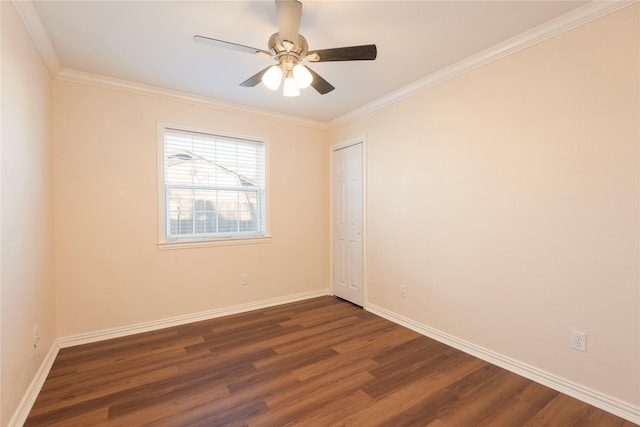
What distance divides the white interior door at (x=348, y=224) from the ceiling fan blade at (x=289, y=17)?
6.77ft

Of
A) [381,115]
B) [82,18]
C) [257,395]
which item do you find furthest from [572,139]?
[82,18]

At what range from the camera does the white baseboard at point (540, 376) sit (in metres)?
1.73

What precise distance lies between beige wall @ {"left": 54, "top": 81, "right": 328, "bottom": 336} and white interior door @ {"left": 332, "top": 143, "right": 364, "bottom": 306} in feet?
3.06

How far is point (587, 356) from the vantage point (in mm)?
1865

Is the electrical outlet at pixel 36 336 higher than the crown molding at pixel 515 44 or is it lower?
lower

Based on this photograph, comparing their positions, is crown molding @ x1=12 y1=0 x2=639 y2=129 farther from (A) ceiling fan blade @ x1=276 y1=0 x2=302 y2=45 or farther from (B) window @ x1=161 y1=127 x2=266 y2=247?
(A) ceiling fan blade @ x1=276 y1=0 x2=302 y2=45

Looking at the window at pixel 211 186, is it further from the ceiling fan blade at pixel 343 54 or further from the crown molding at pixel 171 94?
the ceiling fan blade at pixel 343 54

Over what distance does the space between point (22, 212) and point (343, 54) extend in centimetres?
227

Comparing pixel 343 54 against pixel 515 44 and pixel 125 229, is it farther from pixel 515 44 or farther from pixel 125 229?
pixel 125 229

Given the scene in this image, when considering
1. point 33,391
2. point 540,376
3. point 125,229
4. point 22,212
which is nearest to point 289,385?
point 33,391

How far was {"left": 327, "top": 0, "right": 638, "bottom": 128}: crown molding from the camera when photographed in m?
1.77

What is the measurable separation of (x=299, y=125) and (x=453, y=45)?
2194 millimetres

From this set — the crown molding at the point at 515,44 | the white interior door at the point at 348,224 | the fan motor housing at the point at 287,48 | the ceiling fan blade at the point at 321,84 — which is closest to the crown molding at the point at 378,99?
the crown molding at the point at 515,44

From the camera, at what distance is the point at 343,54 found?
1764 mm
